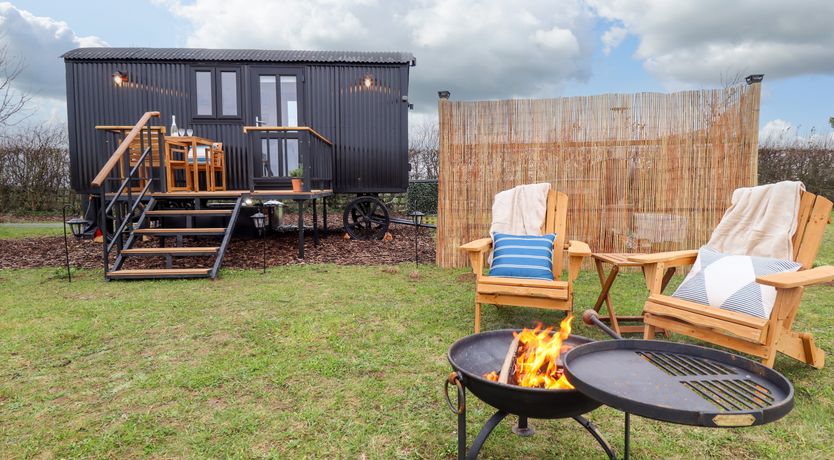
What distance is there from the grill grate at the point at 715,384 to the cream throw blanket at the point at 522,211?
2426mm

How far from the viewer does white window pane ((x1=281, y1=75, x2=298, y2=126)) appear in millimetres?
8227

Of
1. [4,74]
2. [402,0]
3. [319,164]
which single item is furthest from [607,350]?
[4,74]

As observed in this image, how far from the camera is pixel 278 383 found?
2.44 metres

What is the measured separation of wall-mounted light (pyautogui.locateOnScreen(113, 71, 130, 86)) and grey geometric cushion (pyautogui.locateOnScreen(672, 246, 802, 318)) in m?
8.93

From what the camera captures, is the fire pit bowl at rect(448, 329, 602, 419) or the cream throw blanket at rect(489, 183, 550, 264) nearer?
the fire pit bowl at rect(448, 329, 602, 419)

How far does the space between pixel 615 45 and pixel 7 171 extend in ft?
48.6

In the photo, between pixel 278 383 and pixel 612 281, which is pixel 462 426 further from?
pixel 612 281

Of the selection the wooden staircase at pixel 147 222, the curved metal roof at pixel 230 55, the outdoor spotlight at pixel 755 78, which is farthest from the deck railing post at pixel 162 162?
the outdoor spotlight at pixel 755 78

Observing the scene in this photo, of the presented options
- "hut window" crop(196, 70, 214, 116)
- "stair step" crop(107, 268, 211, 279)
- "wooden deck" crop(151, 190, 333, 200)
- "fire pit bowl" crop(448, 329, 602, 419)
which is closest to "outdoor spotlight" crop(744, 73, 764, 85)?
"fire pit bowl" crop(448, 329, 602, 419)

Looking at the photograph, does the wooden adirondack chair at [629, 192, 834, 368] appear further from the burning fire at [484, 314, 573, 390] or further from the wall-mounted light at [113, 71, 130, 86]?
the wall-mounted light at [113, 71, 130, 86]

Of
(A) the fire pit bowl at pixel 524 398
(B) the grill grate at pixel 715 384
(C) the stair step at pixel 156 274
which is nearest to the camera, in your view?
(B) the grill grate at pixel 715 384

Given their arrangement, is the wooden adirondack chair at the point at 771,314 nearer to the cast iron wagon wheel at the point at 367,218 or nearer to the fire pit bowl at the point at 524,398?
the fire pit bowl at the point at 524,398

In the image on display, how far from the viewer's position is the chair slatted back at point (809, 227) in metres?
2.70

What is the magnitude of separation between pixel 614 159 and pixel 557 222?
1.75 m
